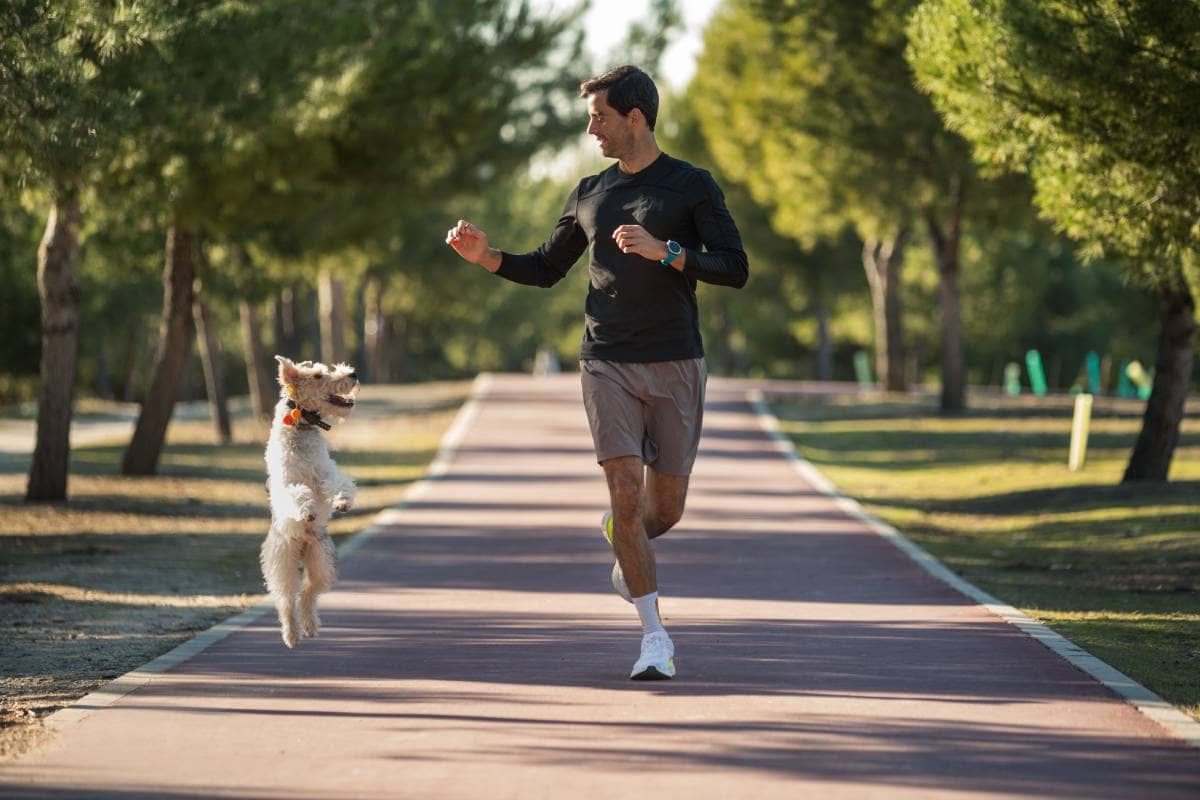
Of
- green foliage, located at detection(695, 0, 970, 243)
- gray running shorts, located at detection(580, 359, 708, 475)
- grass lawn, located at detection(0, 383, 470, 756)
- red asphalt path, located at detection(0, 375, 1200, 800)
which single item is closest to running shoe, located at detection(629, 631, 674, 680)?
red asphalt path, located at detection(0, 375, 1200, 800)

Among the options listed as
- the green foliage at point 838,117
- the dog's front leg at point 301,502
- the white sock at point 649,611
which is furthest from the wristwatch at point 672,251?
the green foliage at point 838,117

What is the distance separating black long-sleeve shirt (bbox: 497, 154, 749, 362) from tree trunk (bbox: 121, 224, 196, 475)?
585 inches

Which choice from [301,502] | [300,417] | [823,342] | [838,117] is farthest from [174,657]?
[823,342]

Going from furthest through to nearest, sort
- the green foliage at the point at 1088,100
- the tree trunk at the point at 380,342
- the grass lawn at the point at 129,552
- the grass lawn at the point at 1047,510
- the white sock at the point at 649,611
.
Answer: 1. the tree trunk at the point at 380,342
2. the green foliage at the point at 1088,100
3. the grass lawn at the point at 1047,510
4. the grass lawn at the point at 129,552
5. the white sock at the point at 649,611

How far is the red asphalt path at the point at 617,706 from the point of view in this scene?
6.02m

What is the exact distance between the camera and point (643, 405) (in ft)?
Answer: 25.9

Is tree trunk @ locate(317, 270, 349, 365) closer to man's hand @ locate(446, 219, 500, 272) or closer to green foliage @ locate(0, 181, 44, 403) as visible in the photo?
green foliage @ locate(0, 181, 44, 403)

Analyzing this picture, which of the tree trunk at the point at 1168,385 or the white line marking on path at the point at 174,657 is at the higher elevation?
the tree trunk at the point at 1168,385

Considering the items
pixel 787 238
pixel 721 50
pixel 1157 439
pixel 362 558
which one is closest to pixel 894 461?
pixel 1157 439

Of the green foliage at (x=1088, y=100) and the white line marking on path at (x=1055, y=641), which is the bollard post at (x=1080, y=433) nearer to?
the white line marking on path at (x=1055, y=641)

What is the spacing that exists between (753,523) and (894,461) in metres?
8.96

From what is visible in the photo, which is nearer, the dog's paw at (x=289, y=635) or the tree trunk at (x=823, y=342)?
the dog's paw at (x=289, y=635)

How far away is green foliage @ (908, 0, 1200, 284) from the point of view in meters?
12.2

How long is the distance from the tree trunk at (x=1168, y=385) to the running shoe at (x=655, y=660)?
11627mm
